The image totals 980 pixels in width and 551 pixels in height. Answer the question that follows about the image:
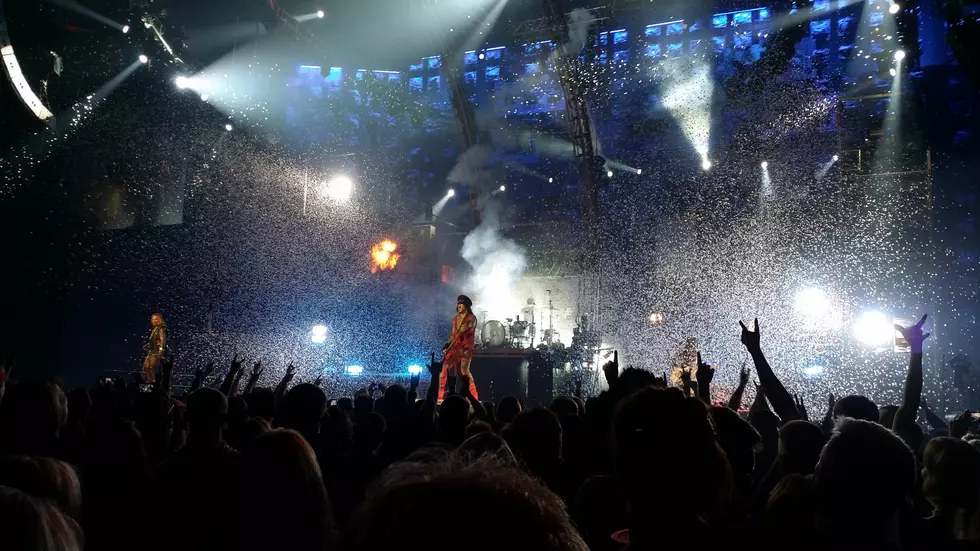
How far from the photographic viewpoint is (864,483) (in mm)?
1875

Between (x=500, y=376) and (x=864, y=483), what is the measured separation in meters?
15.1

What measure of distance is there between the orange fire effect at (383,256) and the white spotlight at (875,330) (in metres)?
17.3

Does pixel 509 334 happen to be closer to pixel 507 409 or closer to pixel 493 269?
pixel 493 269

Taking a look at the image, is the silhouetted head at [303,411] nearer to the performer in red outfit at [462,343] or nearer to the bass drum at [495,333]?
the performer in red outfit at [462,343]

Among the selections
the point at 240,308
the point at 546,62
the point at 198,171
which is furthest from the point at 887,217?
the point at 198,171

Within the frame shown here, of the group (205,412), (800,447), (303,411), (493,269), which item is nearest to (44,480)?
(205,412)

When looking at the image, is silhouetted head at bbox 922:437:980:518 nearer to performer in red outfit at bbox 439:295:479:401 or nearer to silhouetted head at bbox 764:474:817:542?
silhouetted head at bbox 764:474:817:542

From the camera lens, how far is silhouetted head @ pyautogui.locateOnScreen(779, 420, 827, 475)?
117 inches

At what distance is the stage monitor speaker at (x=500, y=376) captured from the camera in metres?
16.6

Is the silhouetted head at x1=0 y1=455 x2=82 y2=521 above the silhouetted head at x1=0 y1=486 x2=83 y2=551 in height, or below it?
below

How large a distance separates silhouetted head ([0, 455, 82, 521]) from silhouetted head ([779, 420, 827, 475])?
118 inches

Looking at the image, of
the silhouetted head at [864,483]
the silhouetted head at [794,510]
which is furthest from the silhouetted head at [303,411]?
the silhouetted head at [864,483]

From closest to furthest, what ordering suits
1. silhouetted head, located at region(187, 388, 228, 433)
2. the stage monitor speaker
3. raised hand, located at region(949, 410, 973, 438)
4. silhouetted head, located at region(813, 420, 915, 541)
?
silhouetted head, located at region(813, 420, 915, 541) → silhouetted head, located at region(187, 388, 228, 433) → raised hand, located at region(949, 410, 973, 438) → the stage monitor speaker

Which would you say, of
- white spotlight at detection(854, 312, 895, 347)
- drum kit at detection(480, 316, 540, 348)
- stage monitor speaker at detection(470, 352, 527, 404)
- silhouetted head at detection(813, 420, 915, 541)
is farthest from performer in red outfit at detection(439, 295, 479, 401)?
white spotlight at detection(854, 312, 895, 347)
